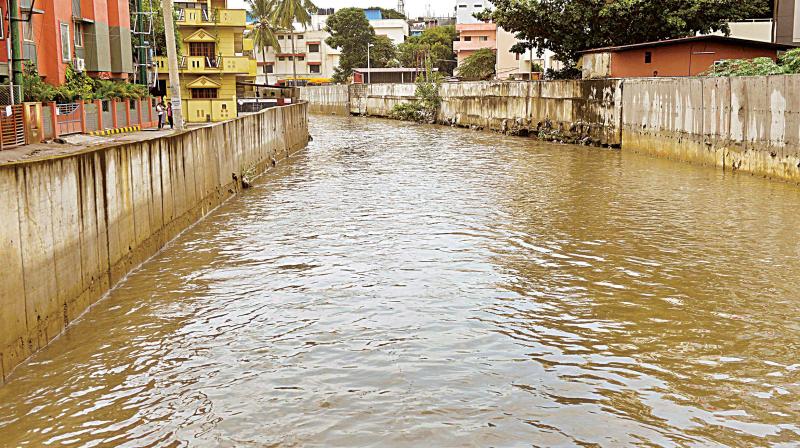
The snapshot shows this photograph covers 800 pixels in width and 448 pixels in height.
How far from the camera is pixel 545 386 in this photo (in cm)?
904

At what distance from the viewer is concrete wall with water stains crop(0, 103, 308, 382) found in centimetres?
941

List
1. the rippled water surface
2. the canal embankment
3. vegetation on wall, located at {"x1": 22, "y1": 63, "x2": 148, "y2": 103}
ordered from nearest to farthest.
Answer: the rippled water surface, the canal embankment, vegetation on wall, located at {"x1": 22, "y1": 63, "x2": 148, "y2": 103}

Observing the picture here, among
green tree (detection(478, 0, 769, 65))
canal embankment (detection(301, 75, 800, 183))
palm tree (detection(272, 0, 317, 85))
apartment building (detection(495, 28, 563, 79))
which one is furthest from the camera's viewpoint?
palm tree (detection(272, 0, 317, 85))

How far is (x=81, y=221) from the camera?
11.8 metres

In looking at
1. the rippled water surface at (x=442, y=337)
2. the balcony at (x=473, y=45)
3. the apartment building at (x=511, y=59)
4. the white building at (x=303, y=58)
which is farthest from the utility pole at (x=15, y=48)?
the white building at (x=303, y=58)

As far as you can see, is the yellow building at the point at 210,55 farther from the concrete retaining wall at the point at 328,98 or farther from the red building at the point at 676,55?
the concrete retaining wall at the point at 328,98

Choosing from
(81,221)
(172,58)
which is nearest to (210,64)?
(172,58)

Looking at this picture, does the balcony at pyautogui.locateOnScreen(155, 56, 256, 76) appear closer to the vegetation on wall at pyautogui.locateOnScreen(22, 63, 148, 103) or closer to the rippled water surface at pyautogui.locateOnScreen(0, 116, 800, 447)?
the vegetation on wall at pyautogui.locateOnScreen(22, 63, 148, 103)

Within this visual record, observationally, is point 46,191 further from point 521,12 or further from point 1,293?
point 521,12

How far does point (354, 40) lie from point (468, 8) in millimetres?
19229

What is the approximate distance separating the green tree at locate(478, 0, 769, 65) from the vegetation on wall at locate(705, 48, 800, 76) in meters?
12.6

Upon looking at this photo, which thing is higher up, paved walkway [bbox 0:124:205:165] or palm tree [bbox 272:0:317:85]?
palm tree [bbox 272:0:317:85]

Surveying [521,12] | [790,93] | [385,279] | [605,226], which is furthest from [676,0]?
[385,279]

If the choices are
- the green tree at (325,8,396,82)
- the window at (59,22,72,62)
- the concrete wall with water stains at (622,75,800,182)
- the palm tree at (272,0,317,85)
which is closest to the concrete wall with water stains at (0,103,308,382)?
the concrete wall with water stains at (622,75,800,182)
